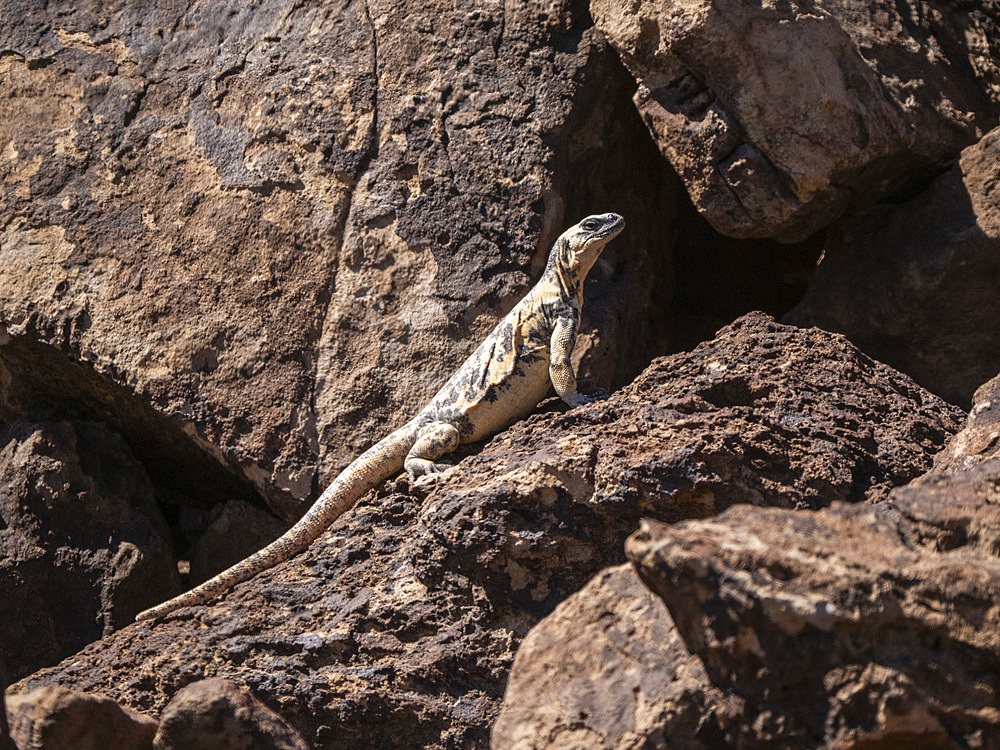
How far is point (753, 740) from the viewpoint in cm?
204

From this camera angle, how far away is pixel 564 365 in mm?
4402

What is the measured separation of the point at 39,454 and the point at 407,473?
219 cm

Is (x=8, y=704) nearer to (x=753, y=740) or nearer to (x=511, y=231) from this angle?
Result: (x=753, y=740)

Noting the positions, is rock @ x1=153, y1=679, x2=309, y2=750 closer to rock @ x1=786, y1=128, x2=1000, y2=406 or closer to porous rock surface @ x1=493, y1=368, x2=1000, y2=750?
porous rock surface @ x1=493, y1=368, x2=1000, y2=750

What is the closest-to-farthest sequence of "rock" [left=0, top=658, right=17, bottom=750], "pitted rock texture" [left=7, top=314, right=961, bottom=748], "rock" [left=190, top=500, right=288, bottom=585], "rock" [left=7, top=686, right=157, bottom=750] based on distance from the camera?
"rock" [left=0, top=658, right=17, bottom=750] < "rock" [left=7, top=686, right=157, bottom=750] < "pitted rock texture" [left=7, top=314, right=961, bottom=748] < "rock" [left=190, top=500, right=288, bottom=585]

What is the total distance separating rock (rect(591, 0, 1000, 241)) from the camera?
15.8 ft

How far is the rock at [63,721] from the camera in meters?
2.77

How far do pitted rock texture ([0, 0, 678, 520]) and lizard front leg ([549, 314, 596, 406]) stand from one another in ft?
2.18

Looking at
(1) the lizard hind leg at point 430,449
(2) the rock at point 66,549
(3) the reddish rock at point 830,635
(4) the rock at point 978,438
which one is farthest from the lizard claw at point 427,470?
(3) the reddish rock at point 830,635

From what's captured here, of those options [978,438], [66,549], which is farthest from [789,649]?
[66,549]

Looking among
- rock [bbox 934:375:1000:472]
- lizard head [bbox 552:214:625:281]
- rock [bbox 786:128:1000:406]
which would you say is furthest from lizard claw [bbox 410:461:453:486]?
rock [bbox 786:128:1000:406]

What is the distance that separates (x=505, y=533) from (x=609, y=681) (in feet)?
4.19

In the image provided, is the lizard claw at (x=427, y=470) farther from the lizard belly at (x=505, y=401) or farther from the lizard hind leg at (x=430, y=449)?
the lizard belly at (x=505, y=401)

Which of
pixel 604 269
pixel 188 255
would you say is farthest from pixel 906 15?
pixel 188 255
